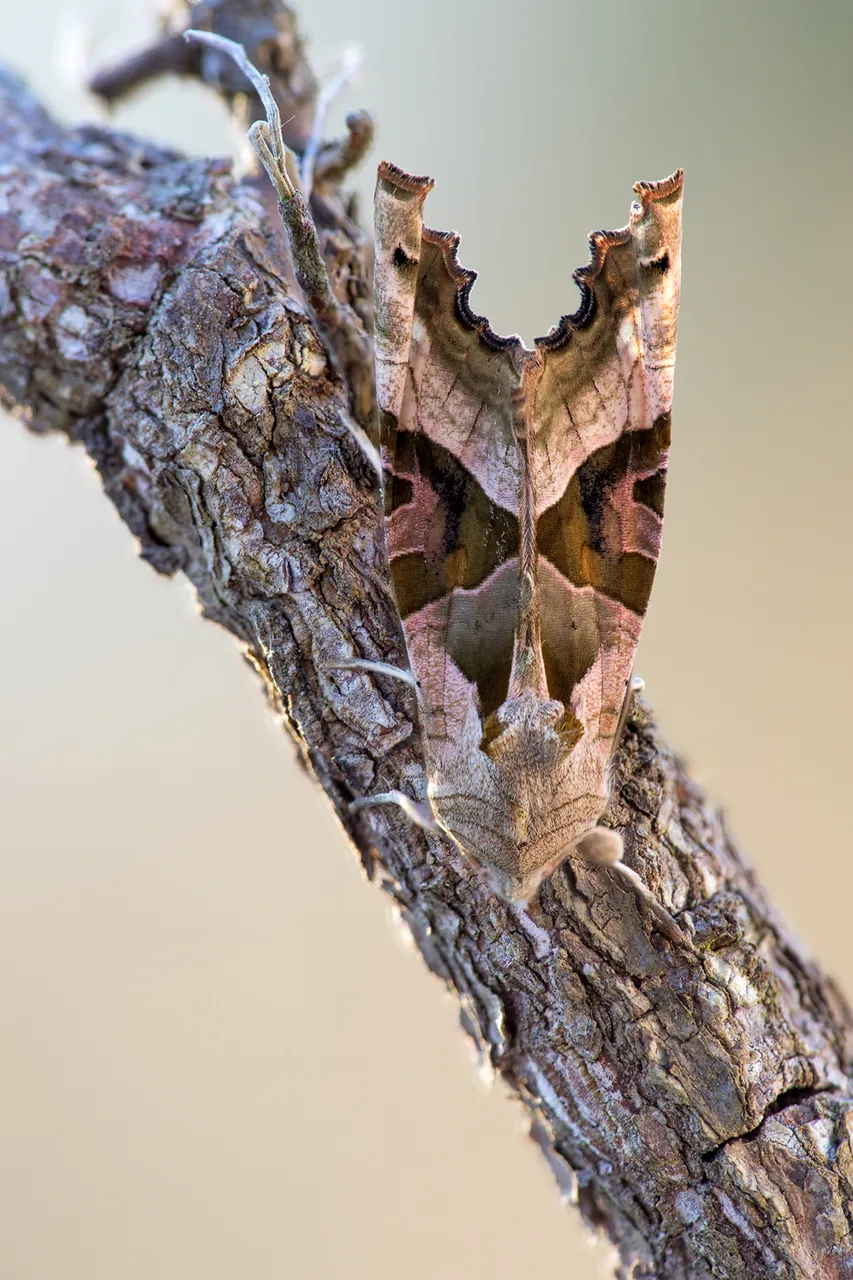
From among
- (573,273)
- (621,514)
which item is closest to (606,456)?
(621,514)

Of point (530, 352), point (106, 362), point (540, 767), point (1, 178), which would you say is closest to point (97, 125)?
point (1, 178)

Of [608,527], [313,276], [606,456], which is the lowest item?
[608,527]

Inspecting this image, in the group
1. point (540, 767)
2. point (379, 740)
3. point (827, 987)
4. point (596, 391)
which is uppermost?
point (596, 391)

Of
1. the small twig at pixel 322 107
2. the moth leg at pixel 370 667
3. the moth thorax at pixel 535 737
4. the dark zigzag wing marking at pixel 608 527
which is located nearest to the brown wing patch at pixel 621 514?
the dark zigzag wing marking at pixel 608 527

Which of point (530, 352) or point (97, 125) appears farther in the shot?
point (97, 125)

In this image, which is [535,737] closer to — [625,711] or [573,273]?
[625,711]

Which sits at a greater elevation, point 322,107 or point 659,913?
point 322,107

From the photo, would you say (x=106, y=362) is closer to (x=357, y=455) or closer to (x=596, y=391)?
(x=357, y=455)
